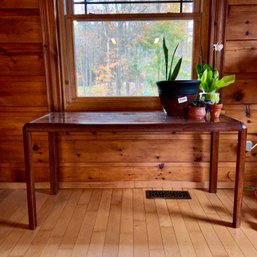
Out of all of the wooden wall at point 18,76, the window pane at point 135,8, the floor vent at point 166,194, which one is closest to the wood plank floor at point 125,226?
the floor vent at point 166,194

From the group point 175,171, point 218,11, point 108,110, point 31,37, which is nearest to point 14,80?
point 31,37

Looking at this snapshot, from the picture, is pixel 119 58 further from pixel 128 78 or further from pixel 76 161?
pixel 76 161

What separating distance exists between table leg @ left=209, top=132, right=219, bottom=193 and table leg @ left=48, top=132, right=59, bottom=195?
1278 mm

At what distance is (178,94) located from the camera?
5.84ft

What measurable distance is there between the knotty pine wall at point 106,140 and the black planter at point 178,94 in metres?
0.44

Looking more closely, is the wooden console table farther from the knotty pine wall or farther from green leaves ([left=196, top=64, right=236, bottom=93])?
the knotty pine wall

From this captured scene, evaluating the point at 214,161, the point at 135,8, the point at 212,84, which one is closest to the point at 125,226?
the point at 214,161

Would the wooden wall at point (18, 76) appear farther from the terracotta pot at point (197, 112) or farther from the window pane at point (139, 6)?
the terracotta pot at point (197, 112)

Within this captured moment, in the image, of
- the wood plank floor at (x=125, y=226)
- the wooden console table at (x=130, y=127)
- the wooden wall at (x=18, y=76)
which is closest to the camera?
the wood plank floor at (x=125, y=226)

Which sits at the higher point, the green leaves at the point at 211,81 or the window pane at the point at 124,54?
the window pane at the point at 124,54

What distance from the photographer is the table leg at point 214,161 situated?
85.5 inches

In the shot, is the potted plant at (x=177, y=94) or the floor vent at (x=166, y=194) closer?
the potted plant at (x=177, y=94)

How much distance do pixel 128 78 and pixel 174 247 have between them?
130 centimetres

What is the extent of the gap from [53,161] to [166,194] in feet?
3.13
